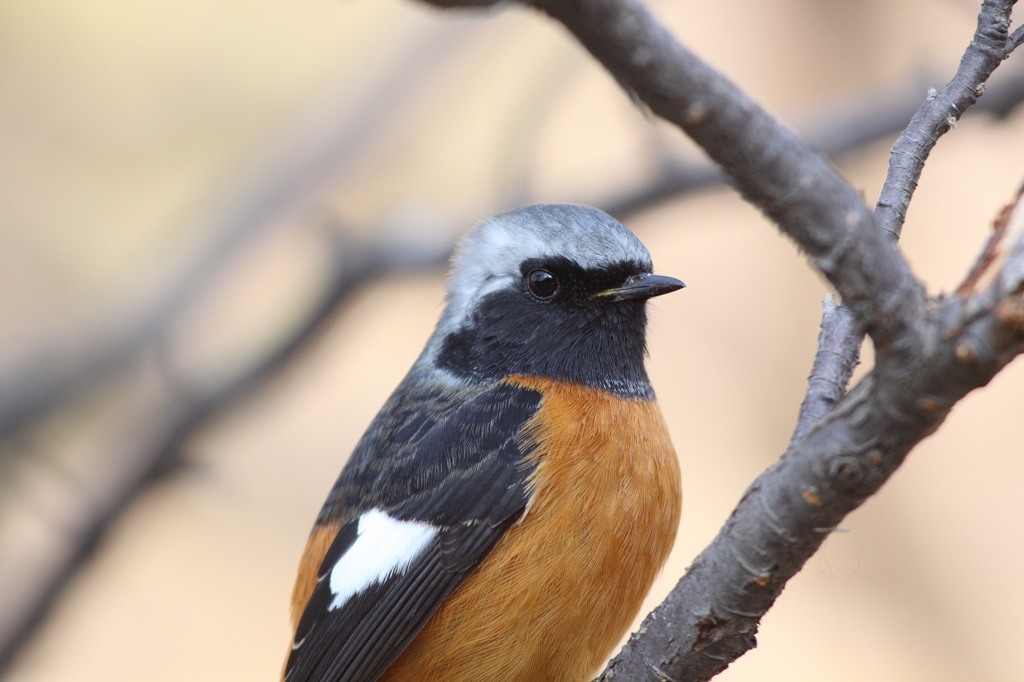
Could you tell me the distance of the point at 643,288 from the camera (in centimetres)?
371

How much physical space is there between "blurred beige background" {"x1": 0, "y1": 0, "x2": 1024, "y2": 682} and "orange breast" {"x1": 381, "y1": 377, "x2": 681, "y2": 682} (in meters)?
2.48

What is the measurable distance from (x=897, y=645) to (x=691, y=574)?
19.2 ft

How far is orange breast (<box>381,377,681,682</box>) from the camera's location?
3.20m

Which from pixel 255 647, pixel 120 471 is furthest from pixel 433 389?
pixel 255 647

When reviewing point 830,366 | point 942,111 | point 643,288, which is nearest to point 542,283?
point 643,288

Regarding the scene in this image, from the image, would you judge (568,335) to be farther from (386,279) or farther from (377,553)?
(386,279)

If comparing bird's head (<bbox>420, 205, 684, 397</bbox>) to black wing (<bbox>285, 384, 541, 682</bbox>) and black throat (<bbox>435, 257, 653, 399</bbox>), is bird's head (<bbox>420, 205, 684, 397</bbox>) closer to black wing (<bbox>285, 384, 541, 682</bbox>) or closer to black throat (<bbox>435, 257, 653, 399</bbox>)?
black throat (<bbox>435, 257, 653, 399</bbox>)

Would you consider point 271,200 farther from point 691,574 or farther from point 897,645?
point 897,645

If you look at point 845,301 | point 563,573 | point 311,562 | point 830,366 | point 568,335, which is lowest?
point 311,562

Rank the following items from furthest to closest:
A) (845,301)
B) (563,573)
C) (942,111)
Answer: (563,573), (942,111), (845,301)

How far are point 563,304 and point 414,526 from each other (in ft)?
3.64

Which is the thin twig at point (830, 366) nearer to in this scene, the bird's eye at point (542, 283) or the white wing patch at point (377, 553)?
the bird's eye at point (542, 283)

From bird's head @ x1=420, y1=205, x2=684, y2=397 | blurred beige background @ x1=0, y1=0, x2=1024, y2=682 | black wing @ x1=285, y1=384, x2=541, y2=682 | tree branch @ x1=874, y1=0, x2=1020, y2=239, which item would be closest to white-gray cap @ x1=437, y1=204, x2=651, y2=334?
bird's head @ x1=420, y1=205, x2=684, y2=397

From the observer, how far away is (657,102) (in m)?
1.54
